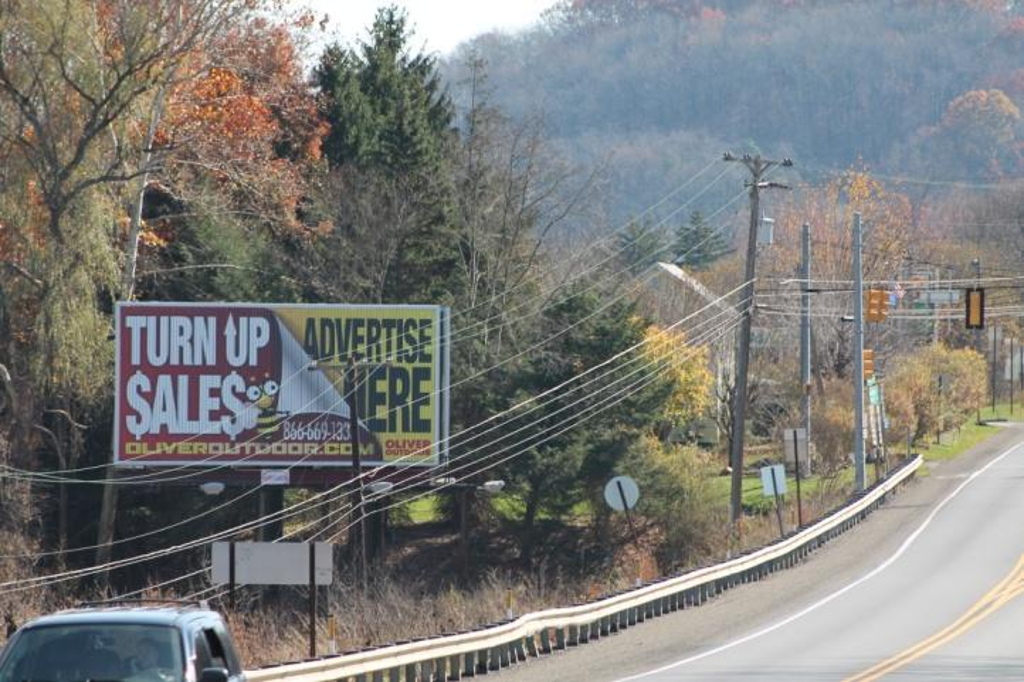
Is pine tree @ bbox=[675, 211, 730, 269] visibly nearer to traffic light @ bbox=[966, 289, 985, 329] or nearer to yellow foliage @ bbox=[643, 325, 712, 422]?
yellow foliage @ bbox=[643, 325, 712, 422]

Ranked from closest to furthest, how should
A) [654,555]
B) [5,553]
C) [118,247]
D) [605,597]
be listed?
[605,597], [5,553], [118,247], [654,555]

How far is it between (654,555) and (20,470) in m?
19.3

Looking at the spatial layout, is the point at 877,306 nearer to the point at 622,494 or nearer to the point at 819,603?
the point at 819,603

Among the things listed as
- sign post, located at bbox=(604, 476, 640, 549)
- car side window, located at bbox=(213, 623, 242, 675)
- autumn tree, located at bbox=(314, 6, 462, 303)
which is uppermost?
autumn tree, located at bbox=(314, 6, 462, 303)

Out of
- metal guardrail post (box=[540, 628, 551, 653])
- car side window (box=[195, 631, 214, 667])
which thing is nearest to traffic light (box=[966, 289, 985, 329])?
metal guardrail post (box=[540, 628, 551, 653])

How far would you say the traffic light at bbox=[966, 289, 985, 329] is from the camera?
1661 inches

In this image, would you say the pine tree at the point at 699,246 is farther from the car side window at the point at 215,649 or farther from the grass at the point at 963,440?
the car side window at the point at 215,649

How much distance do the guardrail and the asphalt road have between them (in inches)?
16.1

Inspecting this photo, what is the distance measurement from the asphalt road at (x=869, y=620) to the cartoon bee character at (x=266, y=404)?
47.2ft

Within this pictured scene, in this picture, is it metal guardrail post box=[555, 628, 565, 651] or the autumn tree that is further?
the autumn tree

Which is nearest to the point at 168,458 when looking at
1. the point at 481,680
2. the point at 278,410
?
the point at 278,410

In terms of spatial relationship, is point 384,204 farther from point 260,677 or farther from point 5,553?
point 260,677

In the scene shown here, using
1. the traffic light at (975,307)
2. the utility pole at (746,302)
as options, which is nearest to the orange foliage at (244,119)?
the utility pole at (746,302)

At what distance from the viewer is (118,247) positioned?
4956 centimetres
